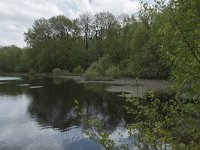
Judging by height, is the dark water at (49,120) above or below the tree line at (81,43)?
below

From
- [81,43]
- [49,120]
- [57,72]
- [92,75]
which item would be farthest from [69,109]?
[81,43]

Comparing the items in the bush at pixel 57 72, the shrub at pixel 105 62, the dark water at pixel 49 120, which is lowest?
the dark water at pixel 49 120

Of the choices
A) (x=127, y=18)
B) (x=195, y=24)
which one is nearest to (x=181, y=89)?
(x=195, y=24)

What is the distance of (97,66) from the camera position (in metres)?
78.3

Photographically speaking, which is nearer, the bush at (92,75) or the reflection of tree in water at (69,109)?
the reflection of tree in water at (69,109)

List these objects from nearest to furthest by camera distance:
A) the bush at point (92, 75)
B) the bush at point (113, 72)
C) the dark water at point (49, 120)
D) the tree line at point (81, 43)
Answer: the dark water at point (49, 120) < the bush at point (92, 75) < the bush at point (113, 72) < the tree line at point (81, 43)

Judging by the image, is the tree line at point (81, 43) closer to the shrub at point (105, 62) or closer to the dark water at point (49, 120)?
the shrub at point (105, 62)

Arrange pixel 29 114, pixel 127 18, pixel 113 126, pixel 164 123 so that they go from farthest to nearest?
pixel 127 18
pixel 29 114
pixel 113 126
pixel 164 123

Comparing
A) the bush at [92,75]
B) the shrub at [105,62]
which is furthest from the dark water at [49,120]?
the shrub at [105,62]

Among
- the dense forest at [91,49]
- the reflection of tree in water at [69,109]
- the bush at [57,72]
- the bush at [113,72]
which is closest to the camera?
the reflection of tree in water at [69,109]

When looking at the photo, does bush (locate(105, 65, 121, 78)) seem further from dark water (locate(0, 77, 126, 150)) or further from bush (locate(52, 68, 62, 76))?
dark water (locate(0, 77, 126, 150))

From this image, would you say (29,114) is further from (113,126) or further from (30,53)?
(30,53)

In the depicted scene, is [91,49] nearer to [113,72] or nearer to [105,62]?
[105,62]

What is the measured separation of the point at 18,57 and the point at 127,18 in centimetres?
5159
